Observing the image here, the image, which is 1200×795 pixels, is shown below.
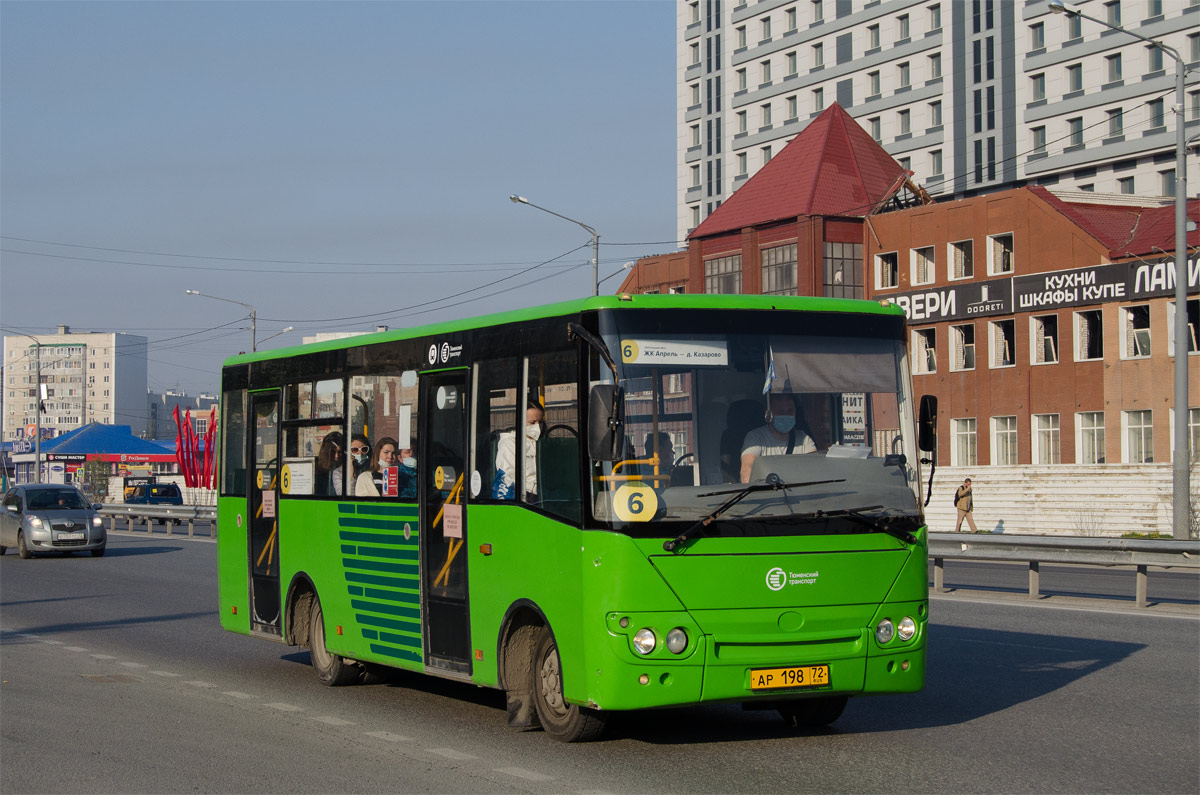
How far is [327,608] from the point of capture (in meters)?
11.9

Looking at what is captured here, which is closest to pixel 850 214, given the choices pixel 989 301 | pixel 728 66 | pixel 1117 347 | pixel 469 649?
pixel 989 301

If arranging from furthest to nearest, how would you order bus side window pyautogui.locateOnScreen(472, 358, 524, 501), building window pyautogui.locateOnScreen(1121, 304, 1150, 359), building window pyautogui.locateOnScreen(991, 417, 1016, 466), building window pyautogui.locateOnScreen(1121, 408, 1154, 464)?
building window pyautogui.locateOnScreen(991, 417, 1016, 466), building window pyautogui.locateOnScreen(1121, 304, 1150, 359), building window pyautogui.locateOnScreen(1121, 408, 1154, 464), bus side window pyautogui.locateOnScreen(472, 358, 524, 501)

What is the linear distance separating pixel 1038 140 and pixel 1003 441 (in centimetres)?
2891

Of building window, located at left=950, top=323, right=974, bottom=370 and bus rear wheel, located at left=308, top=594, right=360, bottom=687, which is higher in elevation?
building window, located at left=950, top=323, right=974, bottom=370

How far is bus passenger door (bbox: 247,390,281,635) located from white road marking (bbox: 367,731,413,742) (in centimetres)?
352

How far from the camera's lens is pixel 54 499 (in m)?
32.1

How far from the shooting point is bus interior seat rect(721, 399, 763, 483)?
8.33 meters

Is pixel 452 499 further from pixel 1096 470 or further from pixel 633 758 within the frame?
pixel 1096 470

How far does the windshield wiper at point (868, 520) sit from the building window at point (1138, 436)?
3997 centimetres

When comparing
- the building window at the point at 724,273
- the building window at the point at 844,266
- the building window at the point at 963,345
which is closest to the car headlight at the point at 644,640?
the building window at the point at 963,345

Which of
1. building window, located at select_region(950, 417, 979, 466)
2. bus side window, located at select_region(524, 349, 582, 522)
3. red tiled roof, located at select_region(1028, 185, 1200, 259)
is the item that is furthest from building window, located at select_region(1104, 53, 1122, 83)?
bus side window, located at select_region(524, 349, 582, 522)

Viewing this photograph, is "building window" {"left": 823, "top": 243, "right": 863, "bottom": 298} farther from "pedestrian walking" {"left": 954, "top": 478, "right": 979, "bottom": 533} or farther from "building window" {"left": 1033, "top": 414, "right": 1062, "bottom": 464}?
"pedestrian walking" {"left": 954, "top": 478, "right": 979, "bottom": 533}

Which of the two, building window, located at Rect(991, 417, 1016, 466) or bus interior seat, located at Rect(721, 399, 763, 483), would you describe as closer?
bus interior seat, located at Rect(721, 399, 763, 483)

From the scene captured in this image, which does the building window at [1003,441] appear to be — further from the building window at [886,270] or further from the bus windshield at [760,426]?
the bus windshield at [760,426]
